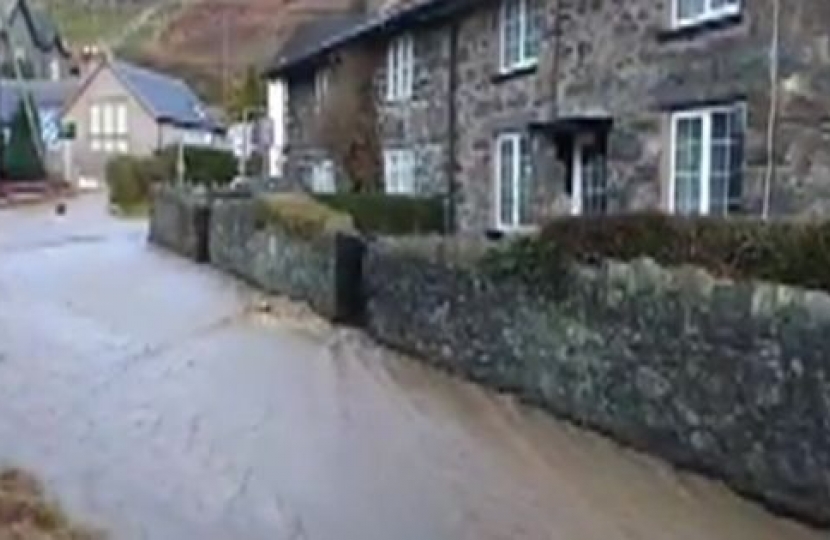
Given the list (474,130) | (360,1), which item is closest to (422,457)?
(474,130)

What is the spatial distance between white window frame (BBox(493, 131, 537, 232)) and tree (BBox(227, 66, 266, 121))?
164ft

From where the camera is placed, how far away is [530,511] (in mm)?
10680

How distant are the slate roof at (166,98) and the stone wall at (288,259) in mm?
49419

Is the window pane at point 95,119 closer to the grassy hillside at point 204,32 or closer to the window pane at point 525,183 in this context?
the grassy hillside at point 204,32

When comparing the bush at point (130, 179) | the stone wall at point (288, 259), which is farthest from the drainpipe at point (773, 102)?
the bush at point (130, 179)

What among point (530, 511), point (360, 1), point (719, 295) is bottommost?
point (530, 511)

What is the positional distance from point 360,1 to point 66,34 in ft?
230

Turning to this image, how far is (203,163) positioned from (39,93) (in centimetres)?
3906

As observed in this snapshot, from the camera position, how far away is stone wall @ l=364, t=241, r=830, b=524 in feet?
33.7

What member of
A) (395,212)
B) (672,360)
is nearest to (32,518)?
(672,360)

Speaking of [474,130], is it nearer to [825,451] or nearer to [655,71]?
[655,71]

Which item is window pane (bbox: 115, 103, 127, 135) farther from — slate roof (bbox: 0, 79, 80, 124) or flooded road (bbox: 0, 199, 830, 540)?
flooded road (bbox: 0, 199, 830, 540)

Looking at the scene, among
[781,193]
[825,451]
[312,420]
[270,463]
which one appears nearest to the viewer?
[825,451]

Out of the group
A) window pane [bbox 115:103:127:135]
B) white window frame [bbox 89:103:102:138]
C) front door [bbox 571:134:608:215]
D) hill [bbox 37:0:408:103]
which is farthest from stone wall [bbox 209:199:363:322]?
hill [bbox 37:0:408:103]
